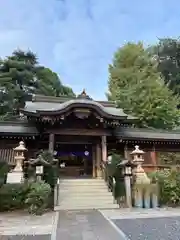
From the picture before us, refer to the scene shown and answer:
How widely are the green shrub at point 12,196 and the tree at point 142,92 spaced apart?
1377cm

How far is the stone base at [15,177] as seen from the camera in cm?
991

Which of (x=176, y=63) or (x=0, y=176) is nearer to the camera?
(x=0, y=176)

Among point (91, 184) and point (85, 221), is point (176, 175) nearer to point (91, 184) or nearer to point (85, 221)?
point (91, 184)

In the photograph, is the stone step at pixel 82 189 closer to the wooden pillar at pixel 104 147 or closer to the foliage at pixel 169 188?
the wooden pillar at pixel 104 147

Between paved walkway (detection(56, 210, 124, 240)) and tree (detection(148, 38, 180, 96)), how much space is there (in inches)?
1138

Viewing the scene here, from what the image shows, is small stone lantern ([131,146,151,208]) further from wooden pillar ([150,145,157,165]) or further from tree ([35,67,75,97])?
tree ([35,67,75,97])

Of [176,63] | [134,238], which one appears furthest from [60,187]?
[176,63]

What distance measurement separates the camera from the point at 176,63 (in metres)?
33.9

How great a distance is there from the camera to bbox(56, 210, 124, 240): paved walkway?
16.7 feet

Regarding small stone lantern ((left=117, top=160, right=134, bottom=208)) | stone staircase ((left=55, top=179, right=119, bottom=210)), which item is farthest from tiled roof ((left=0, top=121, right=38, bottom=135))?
small stone lantern ((left=117, top=160, right=134, bottom=208))

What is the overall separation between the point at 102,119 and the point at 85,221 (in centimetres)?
637

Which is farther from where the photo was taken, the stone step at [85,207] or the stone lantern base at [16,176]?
the stone lantern base at [16,176]

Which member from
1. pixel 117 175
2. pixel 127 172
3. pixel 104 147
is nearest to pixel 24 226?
pixel 127 172

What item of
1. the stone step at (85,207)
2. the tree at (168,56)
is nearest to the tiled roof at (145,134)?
the stone step at (85,207)
